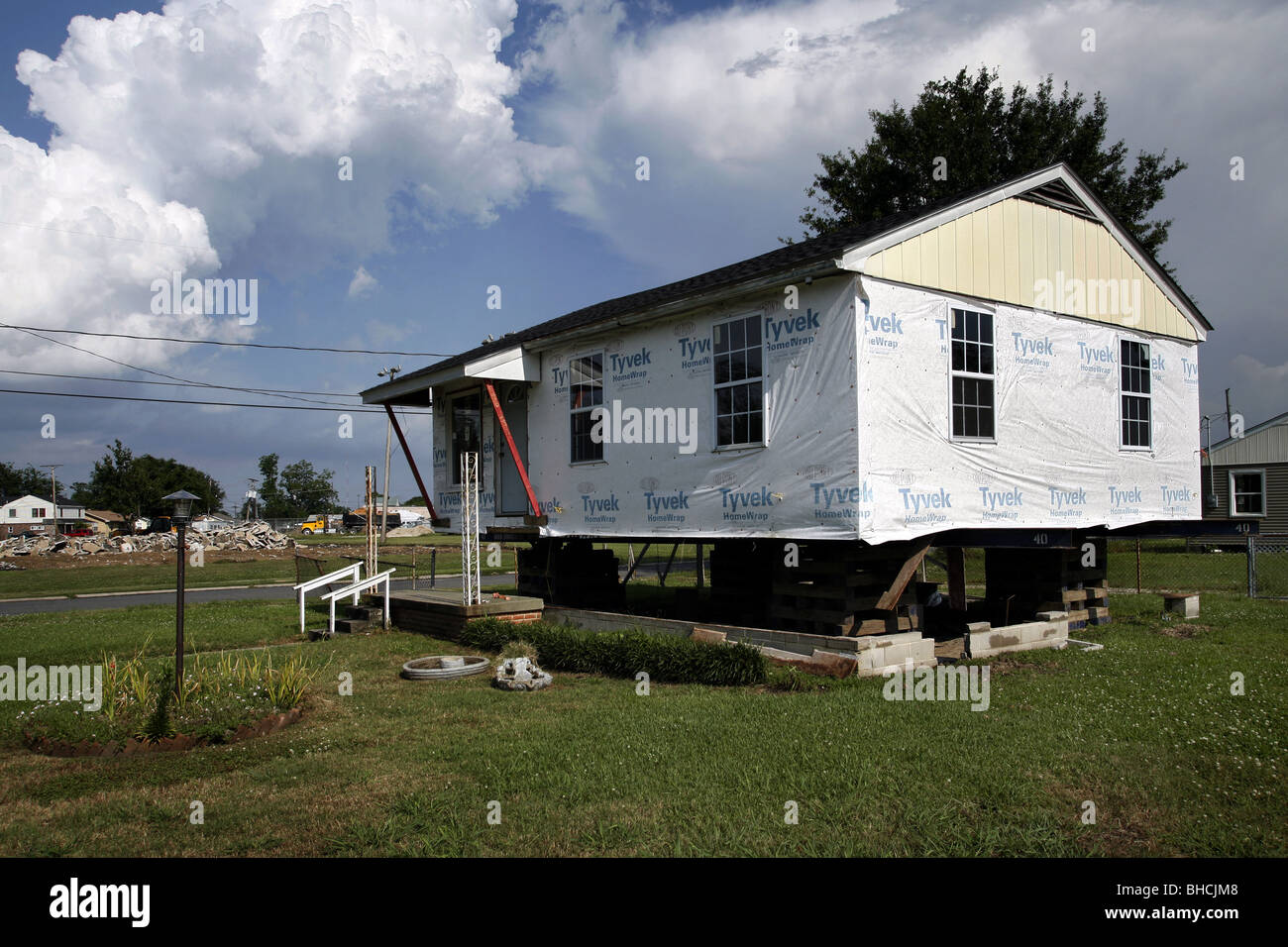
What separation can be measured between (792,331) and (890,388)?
1344 mm

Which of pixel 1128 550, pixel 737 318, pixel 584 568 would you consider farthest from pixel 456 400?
pixel 1128 550

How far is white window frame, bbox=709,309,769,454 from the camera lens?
10.4 meters

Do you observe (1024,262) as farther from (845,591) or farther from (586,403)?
(586,403)

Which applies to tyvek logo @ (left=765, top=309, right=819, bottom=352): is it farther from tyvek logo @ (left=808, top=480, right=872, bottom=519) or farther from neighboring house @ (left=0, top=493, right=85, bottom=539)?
neighboring house @ (left=0, top=493, right=85, bottom=539)

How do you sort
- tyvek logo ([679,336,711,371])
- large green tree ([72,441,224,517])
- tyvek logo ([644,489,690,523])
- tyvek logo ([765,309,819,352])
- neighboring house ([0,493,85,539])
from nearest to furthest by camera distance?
tyvek logo ([765,309,819,352]) < tyvek logo ([679,336,711,371]) < tyvek logo ([644,489,690,523]) < large green tree ([72,441,224,517]) < neighboring house ([0,493,85,539])

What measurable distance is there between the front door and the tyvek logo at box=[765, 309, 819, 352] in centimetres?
567

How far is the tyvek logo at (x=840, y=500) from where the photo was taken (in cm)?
916

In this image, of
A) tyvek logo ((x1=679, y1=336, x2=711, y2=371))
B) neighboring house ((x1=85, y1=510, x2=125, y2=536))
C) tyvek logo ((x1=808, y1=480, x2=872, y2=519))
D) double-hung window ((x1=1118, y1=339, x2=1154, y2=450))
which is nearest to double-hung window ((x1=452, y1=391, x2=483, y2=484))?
tyvek logo ((x1=679, y1=336, x2=711, y2=371))

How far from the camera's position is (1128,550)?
31297mm

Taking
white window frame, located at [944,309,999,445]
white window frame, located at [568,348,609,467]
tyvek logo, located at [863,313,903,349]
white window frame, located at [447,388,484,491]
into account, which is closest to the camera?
tyvek logo, located at [863,313,903,349]

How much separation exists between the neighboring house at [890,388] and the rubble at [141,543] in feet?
124

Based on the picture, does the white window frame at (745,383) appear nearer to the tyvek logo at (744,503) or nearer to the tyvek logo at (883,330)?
the tyvek logo at (744,503)
